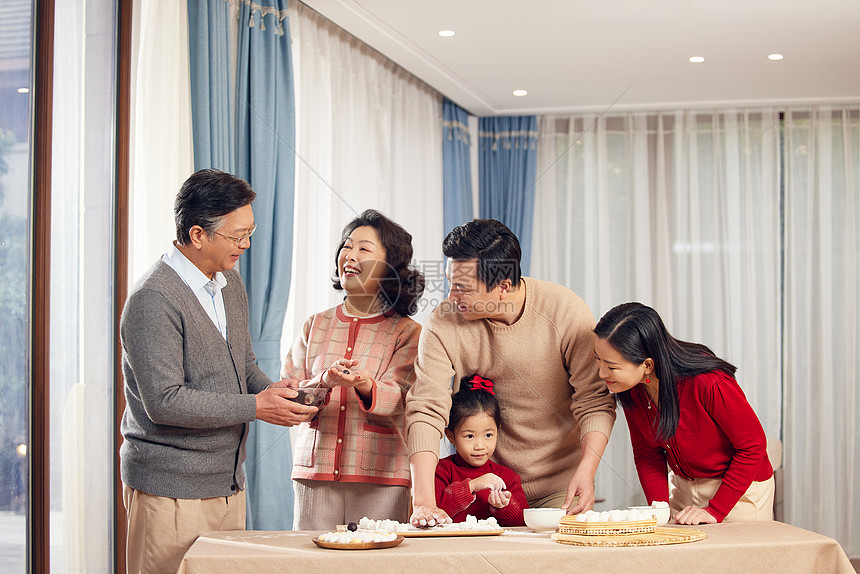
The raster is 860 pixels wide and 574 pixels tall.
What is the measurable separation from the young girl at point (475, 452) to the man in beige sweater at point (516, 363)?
40 millimetres

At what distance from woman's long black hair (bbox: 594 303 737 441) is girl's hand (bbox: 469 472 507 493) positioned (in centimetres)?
43

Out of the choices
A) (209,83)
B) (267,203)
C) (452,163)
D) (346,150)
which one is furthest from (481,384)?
(452,163)

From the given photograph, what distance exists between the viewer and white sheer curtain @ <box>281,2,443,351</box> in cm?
365

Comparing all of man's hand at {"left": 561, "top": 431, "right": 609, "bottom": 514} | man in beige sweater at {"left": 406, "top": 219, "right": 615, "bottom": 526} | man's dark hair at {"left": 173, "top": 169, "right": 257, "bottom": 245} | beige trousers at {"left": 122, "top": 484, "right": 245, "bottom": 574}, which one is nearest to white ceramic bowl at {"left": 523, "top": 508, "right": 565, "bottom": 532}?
man's hand at {"left": 561, "top": 431, "right": 609, "bottom": 514}

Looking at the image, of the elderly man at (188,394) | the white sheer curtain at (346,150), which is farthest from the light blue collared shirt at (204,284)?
the white sheer curtain at (346,150)

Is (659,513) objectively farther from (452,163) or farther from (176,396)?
(452,163)

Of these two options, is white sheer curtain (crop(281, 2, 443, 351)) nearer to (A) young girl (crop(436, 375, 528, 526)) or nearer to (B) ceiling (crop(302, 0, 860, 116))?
(B) ceiling (crop(302, 0, 860, 116))

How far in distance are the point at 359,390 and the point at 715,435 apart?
3.08 feet

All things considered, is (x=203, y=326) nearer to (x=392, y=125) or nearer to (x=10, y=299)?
(x=10, y=299)

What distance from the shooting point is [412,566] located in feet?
5.24

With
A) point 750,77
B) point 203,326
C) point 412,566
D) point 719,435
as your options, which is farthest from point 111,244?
point 750,77

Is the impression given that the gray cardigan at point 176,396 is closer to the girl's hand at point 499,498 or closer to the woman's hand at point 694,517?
the girl's hand at point 499,498

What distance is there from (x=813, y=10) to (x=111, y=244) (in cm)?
310

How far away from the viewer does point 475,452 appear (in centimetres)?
221
